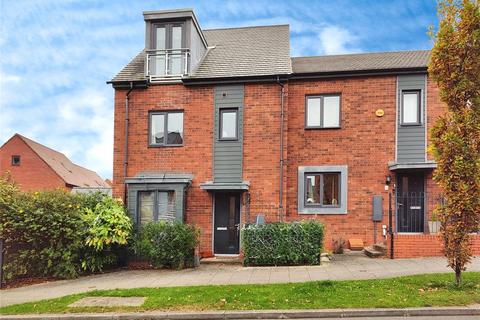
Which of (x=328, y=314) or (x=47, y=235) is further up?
(x=47, y=235)

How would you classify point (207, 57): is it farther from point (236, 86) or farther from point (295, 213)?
point (295, 213)

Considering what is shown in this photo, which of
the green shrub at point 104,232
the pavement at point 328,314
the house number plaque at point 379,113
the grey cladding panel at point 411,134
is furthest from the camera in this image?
the house number plaque at point 379,113

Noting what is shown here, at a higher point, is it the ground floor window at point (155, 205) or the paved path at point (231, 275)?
the ground floor window at point (155, 205)

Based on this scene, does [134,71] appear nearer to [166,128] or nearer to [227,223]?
[166,128]

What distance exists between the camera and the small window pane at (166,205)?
586 inches

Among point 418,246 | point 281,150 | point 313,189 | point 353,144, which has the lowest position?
point 418,246

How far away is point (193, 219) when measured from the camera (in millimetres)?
15180

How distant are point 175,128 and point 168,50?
2.93 metres

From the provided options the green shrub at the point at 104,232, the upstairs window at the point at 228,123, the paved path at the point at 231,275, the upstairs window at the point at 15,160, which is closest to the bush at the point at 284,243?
the paved path at the point at 231,275

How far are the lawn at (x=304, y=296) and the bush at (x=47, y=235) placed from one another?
3.12 metres

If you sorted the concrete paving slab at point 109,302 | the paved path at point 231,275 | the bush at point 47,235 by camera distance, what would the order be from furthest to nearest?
the bush at point 47,235 → the paved path at point 231,275 → the concrete paving slab at point 109,302

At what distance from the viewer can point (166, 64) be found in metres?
16.0

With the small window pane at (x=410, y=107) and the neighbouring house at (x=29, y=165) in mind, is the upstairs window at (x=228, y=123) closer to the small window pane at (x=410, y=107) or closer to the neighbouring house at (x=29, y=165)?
the small window pane at (x=410, y=107)

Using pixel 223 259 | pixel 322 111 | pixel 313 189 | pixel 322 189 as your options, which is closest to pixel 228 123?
pixel 322 111
